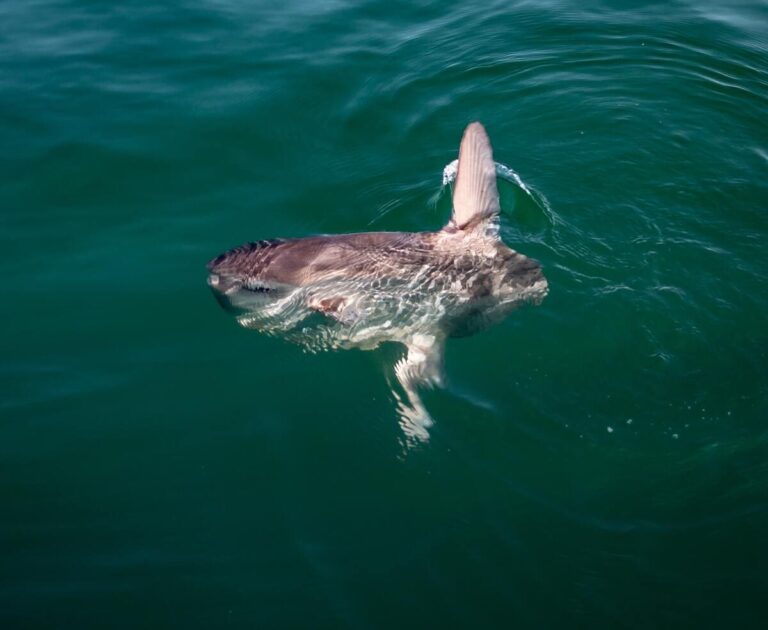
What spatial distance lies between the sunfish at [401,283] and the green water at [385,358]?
21cm

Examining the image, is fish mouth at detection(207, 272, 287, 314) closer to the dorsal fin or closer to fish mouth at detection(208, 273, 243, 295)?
fish mouth at detection(208, 273, 243, 295)

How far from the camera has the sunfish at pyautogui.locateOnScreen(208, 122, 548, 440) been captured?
16.9ft

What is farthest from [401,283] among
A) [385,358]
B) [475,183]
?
[475,183]

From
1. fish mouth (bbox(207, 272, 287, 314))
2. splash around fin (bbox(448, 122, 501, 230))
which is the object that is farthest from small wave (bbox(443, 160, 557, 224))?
fish mouth (bbox(207, 272, 287, 314))

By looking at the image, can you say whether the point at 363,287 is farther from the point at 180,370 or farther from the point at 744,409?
the point at 744,409

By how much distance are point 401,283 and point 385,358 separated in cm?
64

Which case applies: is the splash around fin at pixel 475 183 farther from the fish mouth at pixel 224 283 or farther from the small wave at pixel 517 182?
the fish mouth at pixel 224 283

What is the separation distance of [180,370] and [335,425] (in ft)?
4.61

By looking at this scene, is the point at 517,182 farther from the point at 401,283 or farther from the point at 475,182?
the point at 401,283

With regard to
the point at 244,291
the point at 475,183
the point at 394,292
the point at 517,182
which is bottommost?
the point at 394,292

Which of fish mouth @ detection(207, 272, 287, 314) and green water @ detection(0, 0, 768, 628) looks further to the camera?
fish mouth @ detection(207, 272, 287, 314)

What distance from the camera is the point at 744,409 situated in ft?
16.0

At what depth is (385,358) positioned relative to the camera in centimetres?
550

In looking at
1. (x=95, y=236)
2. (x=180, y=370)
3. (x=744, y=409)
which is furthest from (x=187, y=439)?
(x=744, y=409)
